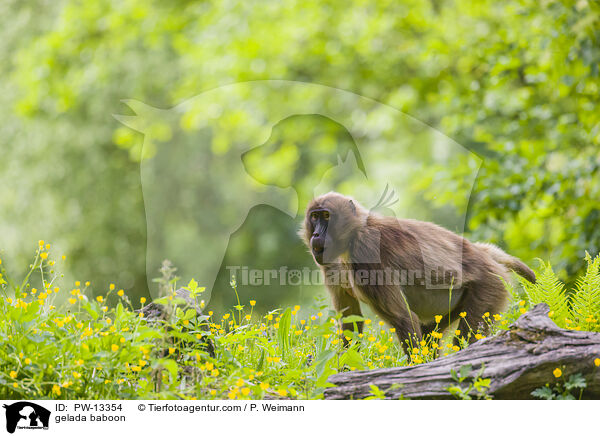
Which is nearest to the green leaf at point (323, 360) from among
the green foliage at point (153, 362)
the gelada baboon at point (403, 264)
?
the green foliage at point (153, 362)

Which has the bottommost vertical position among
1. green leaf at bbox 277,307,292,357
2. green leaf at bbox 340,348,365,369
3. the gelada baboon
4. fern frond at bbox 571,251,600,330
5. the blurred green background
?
green leaf at bbox 340,348,365,369

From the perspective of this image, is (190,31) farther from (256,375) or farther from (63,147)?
(256,375)

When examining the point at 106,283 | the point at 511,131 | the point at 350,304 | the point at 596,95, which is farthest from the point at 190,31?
the point at 350,304

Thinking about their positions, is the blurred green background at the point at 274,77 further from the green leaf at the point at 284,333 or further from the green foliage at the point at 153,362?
the green foliage at the point at 153,362

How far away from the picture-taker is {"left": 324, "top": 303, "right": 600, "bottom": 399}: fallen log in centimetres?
315

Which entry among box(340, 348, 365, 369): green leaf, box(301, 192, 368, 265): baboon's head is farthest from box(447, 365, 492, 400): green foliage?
box(301, 192, 368, 265): baboon's head

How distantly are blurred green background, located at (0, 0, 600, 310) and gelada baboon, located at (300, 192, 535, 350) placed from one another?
2.14m

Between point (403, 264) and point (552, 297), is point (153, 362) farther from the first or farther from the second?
point (552, 297)

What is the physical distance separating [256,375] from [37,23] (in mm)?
15154

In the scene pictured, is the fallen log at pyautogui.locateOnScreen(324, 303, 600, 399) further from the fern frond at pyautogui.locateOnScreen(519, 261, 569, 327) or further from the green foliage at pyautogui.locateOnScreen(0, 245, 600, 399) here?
the fern frond at pyautogui.locateOnScreen(519, 261, 569, 327)

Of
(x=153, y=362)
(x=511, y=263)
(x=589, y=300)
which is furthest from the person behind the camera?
(x=511, y=263)

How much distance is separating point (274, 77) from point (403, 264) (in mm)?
8725

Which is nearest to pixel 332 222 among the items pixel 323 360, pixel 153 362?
pixel 323 360

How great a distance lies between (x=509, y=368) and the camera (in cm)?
318
